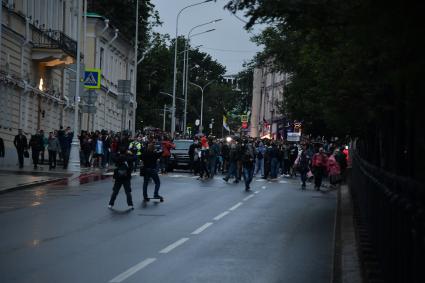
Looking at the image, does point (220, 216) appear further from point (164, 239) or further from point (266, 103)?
point (266, 103)

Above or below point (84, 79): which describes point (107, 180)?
below

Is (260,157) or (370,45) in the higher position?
(370,45)

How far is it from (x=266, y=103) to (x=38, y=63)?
8063cm

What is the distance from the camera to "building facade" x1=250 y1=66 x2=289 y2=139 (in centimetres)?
10928

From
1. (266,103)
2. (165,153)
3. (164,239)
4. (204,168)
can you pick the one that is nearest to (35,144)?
(165,153)

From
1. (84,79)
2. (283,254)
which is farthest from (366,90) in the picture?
(84,79)

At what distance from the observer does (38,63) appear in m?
45.4

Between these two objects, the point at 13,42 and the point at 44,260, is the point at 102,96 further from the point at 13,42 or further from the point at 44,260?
the point at 44,260

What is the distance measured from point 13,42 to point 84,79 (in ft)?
13.3

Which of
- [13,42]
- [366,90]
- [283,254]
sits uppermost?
[13,42]

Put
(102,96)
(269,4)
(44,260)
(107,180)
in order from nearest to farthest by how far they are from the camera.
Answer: (269,4)
(44,260)
(107,180)
(102,96)

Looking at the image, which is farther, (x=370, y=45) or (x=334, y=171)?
(x=334, y=171)

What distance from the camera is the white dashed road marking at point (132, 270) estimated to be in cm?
1033

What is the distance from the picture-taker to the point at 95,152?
43500mm
